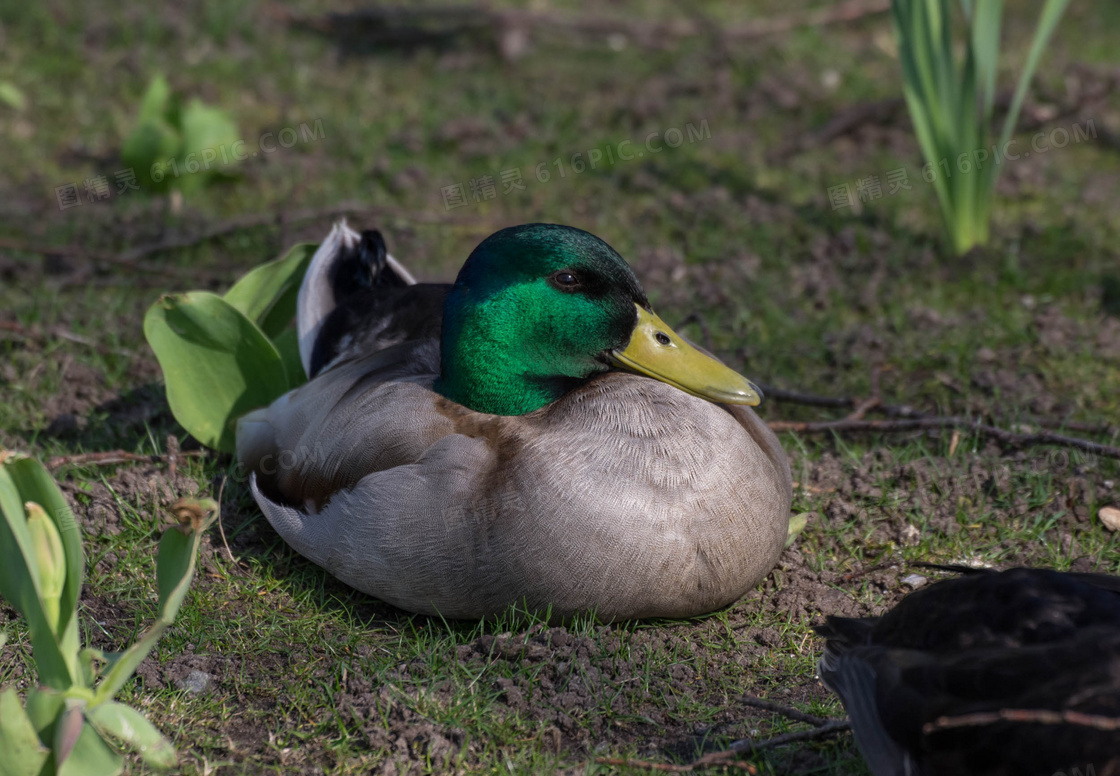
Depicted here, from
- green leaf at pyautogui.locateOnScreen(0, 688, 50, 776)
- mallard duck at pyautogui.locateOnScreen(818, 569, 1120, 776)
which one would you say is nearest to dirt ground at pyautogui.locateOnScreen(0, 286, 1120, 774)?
mallard duck at pyautogui.locateOnScreen(818, 569, 1120, 776)

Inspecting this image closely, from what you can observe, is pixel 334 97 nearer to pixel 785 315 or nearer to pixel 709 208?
pixel 709 208

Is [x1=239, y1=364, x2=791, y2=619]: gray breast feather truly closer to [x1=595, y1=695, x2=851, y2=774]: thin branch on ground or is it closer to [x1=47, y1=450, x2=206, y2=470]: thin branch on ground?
[x1=595, y1=695, x2=851, y2=774]: thin branch on ground

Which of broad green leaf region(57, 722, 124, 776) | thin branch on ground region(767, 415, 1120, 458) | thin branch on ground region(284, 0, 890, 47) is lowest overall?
thin branch on ground region(767, 415, 1120, 458)

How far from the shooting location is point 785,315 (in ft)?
15.7

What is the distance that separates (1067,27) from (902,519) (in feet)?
15.5

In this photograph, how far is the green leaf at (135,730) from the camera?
2.13 metres

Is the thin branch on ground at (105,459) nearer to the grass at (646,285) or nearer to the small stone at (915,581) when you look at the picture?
the grass at (646,285)

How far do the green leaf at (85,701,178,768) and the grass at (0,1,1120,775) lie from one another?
441 millimetres

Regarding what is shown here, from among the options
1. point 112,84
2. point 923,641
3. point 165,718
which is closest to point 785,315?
point 923,641

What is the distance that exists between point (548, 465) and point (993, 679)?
1144 millimetres

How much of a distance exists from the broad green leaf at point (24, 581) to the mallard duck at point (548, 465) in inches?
37.9

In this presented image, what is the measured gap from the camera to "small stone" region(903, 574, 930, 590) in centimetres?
330

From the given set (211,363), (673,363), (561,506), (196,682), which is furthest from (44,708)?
(211,363)

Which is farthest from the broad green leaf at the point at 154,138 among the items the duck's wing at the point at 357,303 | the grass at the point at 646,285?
the duck's wing at the point at 357,303
